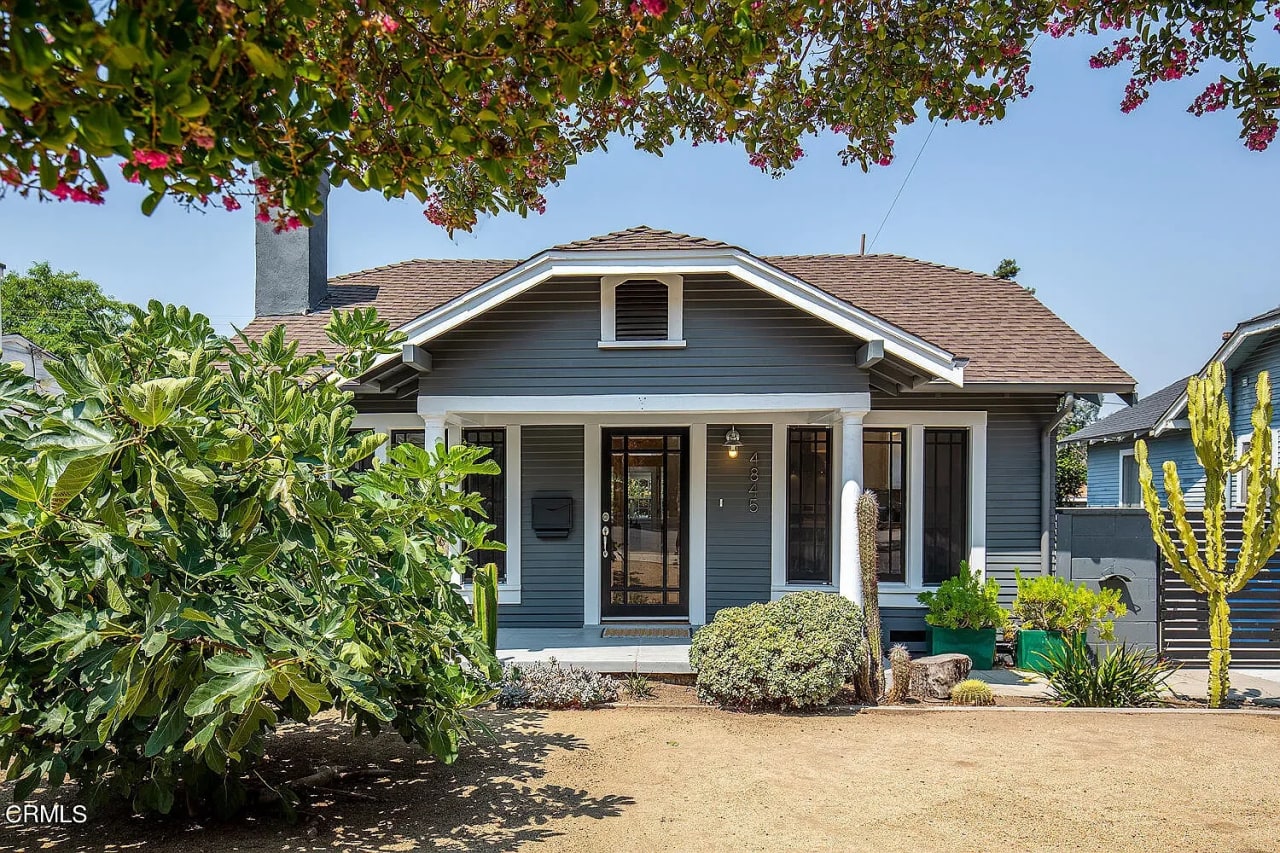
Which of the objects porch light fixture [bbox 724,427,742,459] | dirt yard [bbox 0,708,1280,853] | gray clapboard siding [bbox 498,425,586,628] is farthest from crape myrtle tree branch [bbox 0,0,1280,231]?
gray clapboard siding [bbox 498,425,586,628]

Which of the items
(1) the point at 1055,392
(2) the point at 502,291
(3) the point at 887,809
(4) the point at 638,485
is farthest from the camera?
(4) the point at 638,485

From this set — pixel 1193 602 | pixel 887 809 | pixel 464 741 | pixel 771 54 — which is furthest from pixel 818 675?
pixel 771 54

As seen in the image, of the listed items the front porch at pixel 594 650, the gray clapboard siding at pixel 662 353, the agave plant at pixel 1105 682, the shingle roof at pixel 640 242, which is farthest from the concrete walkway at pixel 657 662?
the shingle roof at pixel 640 242

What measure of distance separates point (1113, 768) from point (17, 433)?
6.60 m

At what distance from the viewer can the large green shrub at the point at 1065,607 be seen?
23.5 feet

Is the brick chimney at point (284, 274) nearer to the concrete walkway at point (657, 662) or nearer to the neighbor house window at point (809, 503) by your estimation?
the concrete walkway at point (657, 662)

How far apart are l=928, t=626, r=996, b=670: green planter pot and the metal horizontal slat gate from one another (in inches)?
64.7

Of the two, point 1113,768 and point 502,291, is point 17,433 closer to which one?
point 502,291

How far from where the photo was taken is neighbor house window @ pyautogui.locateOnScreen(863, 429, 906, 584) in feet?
28.1

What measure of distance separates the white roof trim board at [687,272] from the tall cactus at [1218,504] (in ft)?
6.49

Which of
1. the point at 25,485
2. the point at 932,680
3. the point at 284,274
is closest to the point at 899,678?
the point at 932,680

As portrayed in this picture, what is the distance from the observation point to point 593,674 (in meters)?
6.69

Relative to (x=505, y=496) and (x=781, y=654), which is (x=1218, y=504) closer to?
(x=781, y=654)

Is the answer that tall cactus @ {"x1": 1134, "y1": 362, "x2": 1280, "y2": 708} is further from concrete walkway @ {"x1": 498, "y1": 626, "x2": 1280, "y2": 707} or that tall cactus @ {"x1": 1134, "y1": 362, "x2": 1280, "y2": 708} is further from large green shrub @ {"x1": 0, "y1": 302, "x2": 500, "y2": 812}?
large green shrub @ {"x1": 0, "y1": 302, "x2": 500, "y2": 812}
